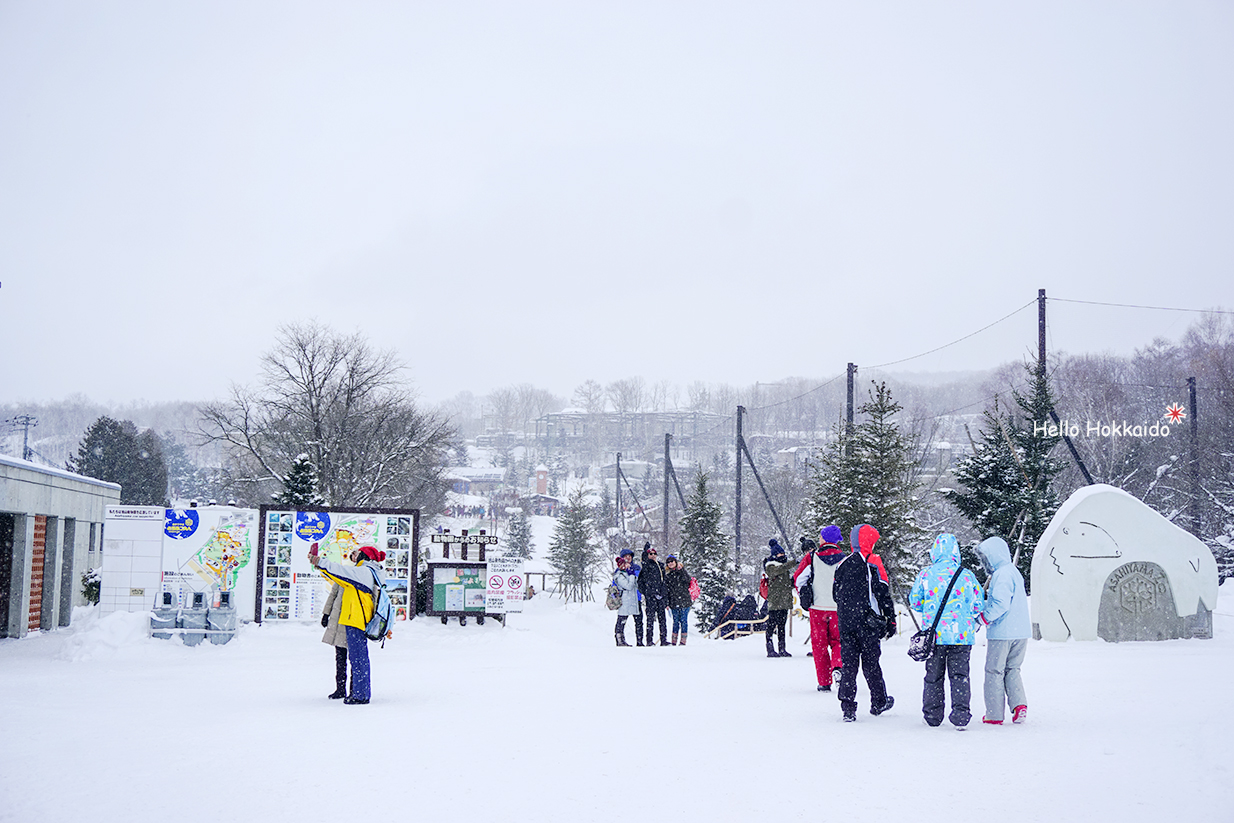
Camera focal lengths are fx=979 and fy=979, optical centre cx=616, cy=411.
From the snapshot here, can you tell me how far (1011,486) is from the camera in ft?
73.1

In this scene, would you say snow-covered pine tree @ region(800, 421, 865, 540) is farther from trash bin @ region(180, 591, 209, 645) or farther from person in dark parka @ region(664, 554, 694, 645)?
trash bin @ region(180, 591, 209, 645)

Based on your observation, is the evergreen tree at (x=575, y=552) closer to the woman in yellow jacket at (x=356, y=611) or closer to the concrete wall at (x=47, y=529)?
the concrete wall at (x=47, y=529)

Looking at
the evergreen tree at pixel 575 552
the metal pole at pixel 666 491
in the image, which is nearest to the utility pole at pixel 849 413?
the metal pole at pixel 666 491

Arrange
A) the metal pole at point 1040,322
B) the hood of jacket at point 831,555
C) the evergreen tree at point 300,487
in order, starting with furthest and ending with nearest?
the evergreen tree at point 300,487 → the metal pole at point 1040,322 → the hood of jacket at point 831,555

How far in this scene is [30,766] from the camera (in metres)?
5.96

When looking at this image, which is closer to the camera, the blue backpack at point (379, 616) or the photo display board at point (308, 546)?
the blue backpack at point (379, 616)

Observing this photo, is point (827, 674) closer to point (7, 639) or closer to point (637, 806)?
point (637, 806)

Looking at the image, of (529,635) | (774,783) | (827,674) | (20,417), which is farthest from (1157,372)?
(20,417)

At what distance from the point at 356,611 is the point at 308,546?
9734mm

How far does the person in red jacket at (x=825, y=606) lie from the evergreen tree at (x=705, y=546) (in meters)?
20.8

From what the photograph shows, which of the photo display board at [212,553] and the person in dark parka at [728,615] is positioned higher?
the photo display board at [212,553]

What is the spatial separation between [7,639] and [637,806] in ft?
51.5

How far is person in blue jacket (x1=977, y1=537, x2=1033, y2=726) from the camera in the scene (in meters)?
7.52

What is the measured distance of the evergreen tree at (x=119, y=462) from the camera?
68.1 metres
